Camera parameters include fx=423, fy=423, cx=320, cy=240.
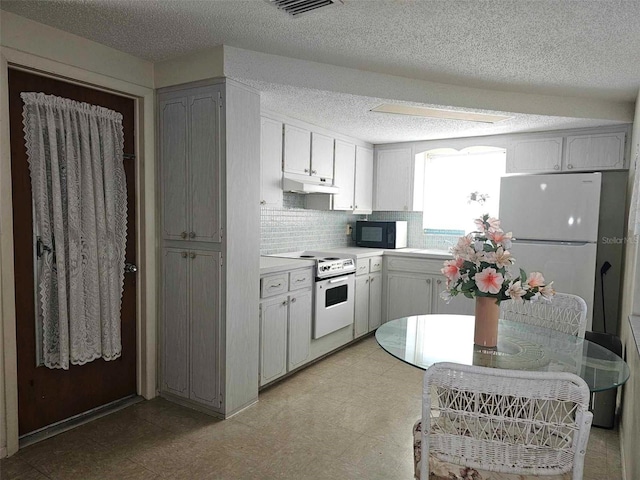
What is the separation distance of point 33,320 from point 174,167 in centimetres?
125

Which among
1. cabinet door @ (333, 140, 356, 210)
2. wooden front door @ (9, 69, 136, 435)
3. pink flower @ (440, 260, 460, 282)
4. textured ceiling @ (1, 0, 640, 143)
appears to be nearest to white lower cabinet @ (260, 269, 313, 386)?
wooden front door @ (9, 69, 136, 435)

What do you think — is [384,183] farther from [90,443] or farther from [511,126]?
[90,443]

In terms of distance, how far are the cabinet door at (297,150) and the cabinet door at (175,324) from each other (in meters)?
1.30

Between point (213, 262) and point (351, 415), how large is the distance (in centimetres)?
140

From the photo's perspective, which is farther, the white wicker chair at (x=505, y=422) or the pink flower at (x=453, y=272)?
the pink flower at (x=453, y=272)

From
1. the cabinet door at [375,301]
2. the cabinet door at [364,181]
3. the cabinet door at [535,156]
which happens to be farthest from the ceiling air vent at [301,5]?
the cabinet door at [375,301]

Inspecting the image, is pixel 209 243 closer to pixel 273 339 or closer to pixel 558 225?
pixel 273 339

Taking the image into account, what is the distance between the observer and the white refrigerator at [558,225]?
354 centimetres

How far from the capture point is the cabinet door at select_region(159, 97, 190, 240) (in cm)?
286

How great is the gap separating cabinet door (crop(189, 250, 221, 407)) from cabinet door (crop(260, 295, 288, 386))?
41 cm

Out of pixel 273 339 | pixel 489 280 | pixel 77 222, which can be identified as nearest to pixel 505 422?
pixel 489 280

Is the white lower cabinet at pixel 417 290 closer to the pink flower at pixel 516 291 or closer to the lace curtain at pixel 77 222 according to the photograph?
the pink flower at pixel 516 291

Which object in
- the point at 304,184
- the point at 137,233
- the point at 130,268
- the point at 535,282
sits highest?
the point at 304,184

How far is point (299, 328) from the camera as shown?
350cm
